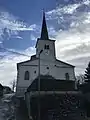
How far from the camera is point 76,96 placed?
22.4m

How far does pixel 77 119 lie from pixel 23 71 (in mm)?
23530

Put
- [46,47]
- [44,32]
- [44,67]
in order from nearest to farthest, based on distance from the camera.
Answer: [44,67] < [46,47] < [44,32]

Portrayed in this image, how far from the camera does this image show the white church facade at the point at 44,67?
133 ft

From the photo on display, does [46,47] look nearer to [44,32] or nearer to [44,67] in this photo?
[44,32]

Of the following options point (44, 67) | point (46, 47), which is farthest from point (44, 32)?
point (44, 67)

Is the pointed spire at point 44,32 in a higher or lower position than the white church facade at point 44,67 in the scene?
higher

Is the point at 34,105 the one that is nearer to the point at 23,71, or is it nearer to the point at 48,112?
the point at 48,112

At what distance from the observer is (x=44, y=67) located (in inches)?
1670

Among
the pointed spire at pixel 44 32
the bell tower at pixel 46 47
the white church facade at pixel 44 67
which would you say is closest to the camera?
the white church facade at pixel 44 67

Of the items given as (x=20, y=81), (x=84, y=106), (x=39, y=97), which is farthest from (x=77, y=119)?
(x=20, y=81)

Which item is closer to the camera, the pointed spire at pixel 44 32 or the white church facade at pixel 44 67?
the white church facade at pixel 44 67

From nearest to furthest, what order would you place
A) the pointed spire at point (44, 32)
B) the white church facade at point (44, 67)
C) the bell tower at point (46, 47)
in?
the white church facade at point (44, 67) → the bell tower at point (46, 47) → the pointed spire at point (44, 32)

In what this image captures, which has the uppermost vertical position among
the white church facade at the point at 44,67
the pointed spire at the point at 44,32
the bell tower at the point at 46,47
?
the pointed spire at the point at 44,32

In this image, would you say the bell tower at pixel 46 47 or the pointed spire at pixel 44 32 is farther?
the pointed spire at pixel 44 32
